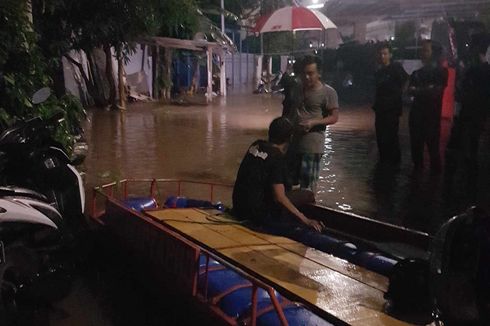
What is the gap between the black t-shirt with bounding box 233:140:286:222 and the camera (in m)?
4.01

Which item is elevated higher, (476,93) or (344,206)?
(476,93)

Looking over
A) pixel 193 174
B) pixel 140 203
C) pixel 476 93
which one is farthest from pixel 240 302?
pixel 476 93

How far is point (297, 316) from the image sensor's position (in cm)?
268

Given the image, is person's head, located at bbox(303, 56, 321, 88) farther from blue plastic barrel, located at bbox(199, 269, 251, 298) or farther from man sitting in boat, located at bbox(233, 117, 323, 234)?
blue plastic barrel, located at bbox(199, 269, 251, 298)

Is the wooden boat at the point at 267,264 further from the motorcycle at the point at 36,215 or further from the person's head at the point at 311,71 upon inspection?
the person's head at the point at 311,71

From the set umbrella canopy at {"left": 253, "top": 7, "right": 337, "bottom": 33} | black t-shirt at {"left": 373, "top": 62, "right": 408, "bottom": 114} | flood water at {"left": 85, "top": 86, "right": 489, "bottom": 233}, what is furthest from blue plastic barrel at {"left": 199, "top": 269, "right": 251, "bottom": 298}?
umbrella canopy at {"left": 253, "top": 7, "right": 337, "bottom": 33}

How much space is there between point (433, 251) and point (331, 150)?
8.18m

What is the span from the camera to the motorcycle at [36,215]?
11.8ft

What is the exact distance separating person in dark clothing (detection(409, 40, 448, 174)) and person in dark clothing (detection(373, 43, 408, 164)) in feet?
0.78

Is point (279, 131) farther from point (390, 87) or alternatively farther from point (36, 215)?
point (390, 87)

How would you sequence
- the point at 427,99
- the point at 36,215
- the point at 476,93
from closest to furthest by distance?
1. the point at 36,215
2. the point at 476,93
3. the point at 427,99

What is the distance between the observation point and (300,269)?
3.35 m

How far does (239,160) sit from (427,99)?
3.30 m

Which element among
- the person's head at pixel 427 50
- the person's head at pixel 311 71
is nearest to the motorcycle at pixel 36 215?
the person's head at pixel 311 71
